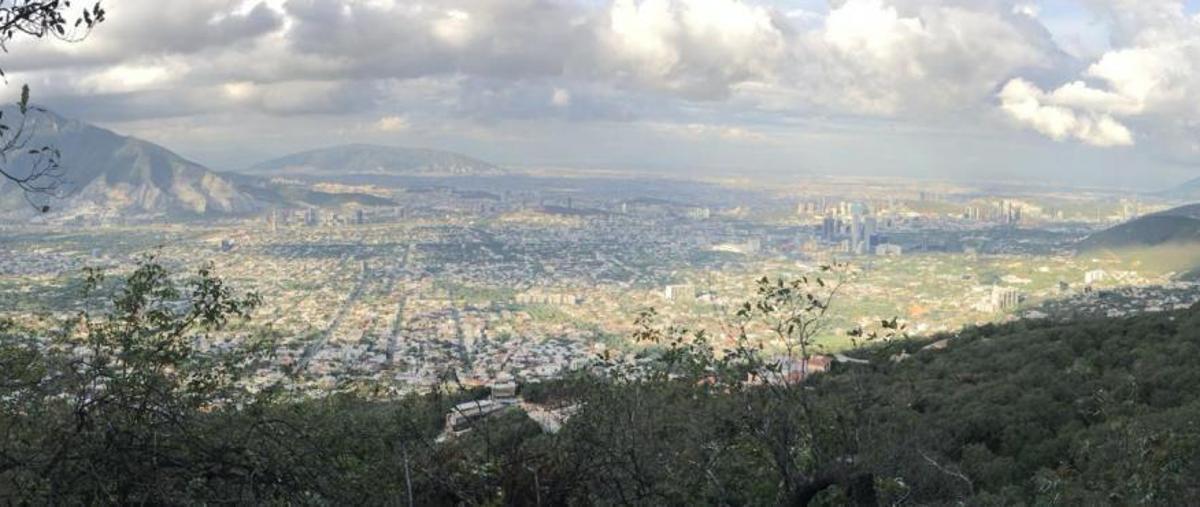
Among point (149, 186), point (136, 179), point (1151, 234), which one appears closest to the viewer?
point (1151, 234)

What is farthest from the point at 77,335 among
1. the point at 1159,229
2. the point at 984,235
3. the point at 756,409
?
the point at 984,235

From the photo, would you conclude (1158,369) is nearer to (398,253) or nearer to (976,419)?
(976,419)

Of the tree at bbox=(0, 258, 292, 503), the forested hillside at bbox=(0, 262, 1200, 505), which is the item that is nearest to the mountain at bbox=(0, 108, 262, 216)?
the tree at bbox=(0, 258, 292, 503)

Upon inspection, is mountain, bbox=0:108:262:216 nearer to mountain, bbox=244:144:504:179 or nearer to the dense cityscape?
the dense cityscape

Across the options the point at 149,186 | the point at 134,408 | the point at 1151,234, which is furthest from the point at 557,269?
the point at 149,186

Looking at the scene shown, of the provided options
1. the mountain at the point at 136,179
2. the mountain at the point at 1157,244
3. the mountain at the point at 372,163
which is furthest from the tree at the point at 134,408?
the mountain at the point at 372,163

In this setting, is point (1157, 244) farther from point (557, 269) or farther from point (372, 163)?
point (372, 163)
